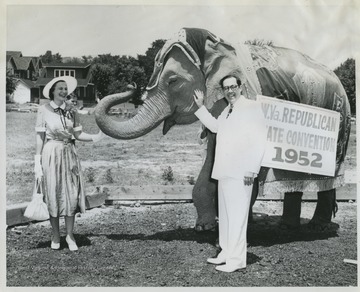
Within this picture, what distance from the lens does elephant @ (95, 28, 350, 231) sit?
9.93 feet

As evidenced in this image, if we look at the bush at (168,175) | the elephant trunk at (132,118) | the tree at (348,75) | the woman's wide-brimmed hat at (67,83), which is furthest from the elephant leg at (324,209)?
the woman's wide-brimmed hat at (67,83)

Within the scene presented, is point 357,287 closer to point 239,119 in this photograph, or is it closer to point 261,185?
point 261,185

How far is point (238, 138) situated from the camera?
9.49ft

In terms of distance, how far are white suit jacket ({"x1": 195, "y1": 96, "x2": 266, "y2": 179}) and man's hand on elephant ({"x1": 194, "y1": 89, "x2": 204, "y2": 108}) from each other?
30 millimetres

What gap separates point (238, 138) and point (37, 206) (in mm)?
1125

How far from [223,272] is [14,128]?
140 cm

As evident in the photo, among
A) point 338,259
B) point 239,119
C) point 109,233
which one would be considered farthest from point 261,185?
point 109,233

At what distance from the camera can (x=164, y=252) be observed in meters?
3.06

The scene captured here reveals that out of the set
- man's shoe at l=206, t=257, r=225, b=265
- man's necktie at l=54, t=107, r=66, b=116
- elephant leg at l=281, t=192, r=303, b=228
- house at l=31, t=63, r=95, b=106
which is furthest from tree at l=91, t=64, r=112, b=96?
elephant leg at l=281, t=192, r=303, b=228

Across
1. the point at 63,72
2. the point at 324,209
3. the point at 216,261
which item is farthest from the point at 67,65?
the point at 324,209

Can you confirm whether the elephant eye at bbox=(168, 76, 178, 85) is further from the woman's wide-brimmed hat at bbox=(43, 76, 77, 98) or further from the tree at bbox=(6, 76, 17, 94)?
the tree at bbox=(6, 76, 17, 94)

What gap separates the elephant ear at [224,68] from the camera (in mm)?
3041

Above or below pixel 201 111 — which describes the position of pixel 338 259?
below

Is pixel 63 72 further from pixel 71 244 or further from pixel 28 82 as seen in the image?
pixel 71 244
